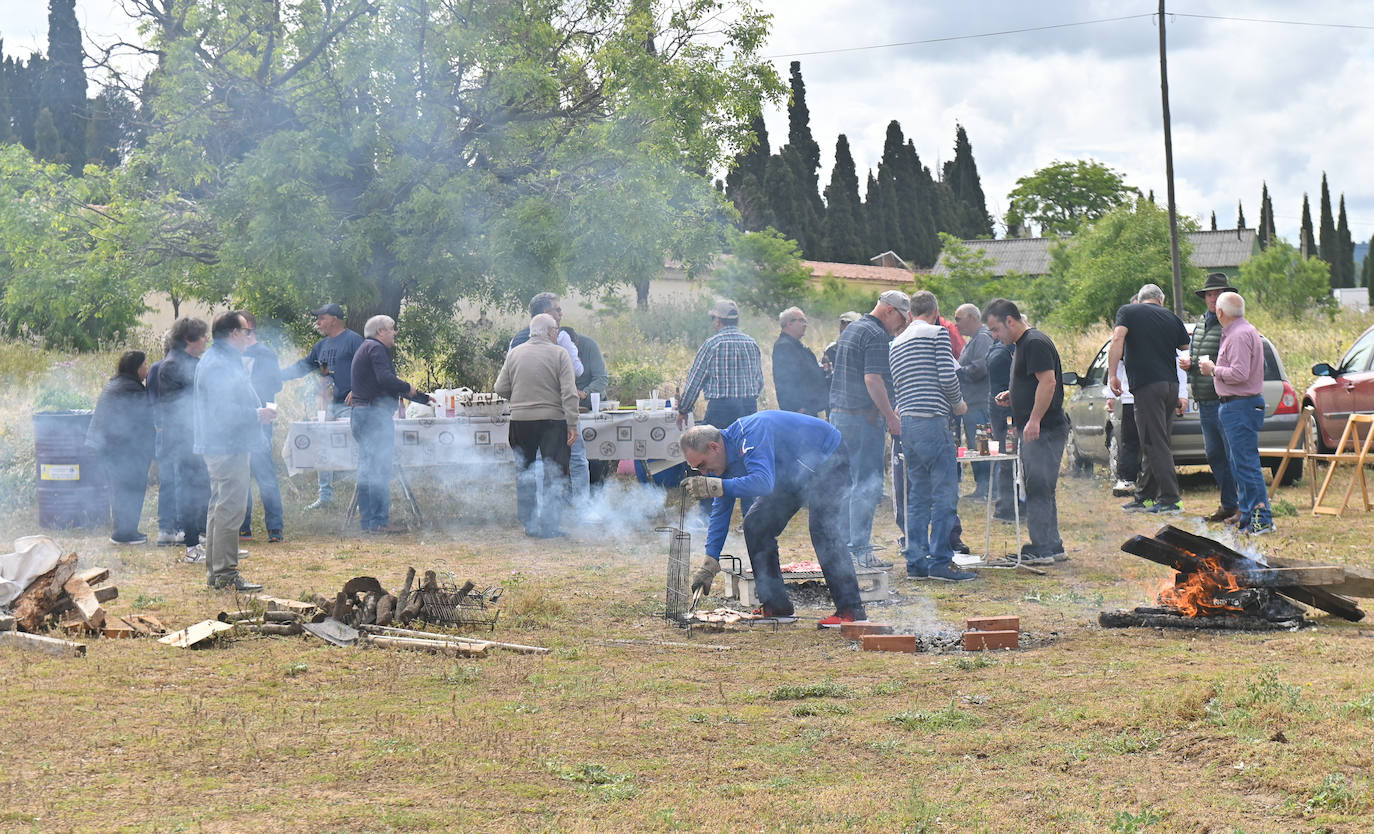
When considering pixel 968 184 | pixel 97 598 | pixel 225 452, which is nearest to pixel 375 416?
pixel 225 452

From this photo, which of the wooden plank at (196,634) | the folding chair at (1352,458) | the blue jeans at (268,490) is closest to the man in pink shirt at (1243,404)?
the folding chair at (1352,458)

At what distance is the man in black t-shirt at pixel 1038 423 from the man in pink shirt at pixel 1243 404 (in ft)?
4.88

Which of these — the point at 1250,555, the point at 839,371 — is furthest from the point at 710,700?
the point at 839,371

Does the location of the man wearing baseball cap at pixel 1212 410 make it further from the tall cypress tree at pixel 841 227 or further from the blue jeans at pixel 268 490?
the tall cypress tree at pixel 841 227

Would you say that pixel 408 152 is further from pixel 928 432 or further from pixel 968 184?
pixel 968 184

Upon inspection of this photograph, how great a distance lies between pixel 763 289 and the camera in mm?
49562

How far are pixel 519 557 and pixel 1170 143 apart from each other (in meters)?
24.9

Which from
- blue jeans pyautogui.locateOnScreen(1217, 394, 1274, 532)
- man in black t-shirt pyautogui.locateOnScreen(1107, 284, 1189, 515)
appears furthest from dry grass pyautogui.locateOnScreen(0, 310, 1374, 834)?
man in black t-shirt pyautogui.locateOnScreen(1107, 284, 1189, 515)

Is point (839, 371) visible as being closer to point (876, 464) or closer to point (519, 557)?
point (876, 464)

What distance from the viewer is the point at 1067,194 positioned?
78.6 metres

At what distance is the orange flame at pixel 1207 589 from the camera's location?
7.04 meters

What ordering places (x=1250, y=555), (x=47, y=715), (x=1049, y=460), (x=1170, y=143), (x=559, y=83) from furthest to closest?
1. (x=1170, y=143)
2. (x=559, y=83)
3. (x=1049, y=460)
4. (x=1250, y=555)
5. (x=47, y=715)

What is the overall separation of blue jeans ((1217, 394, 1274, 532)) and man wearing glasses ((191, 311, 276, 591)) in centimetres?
728

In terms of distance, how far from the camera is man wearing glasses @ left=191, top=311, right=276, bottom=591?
873 centimetres
